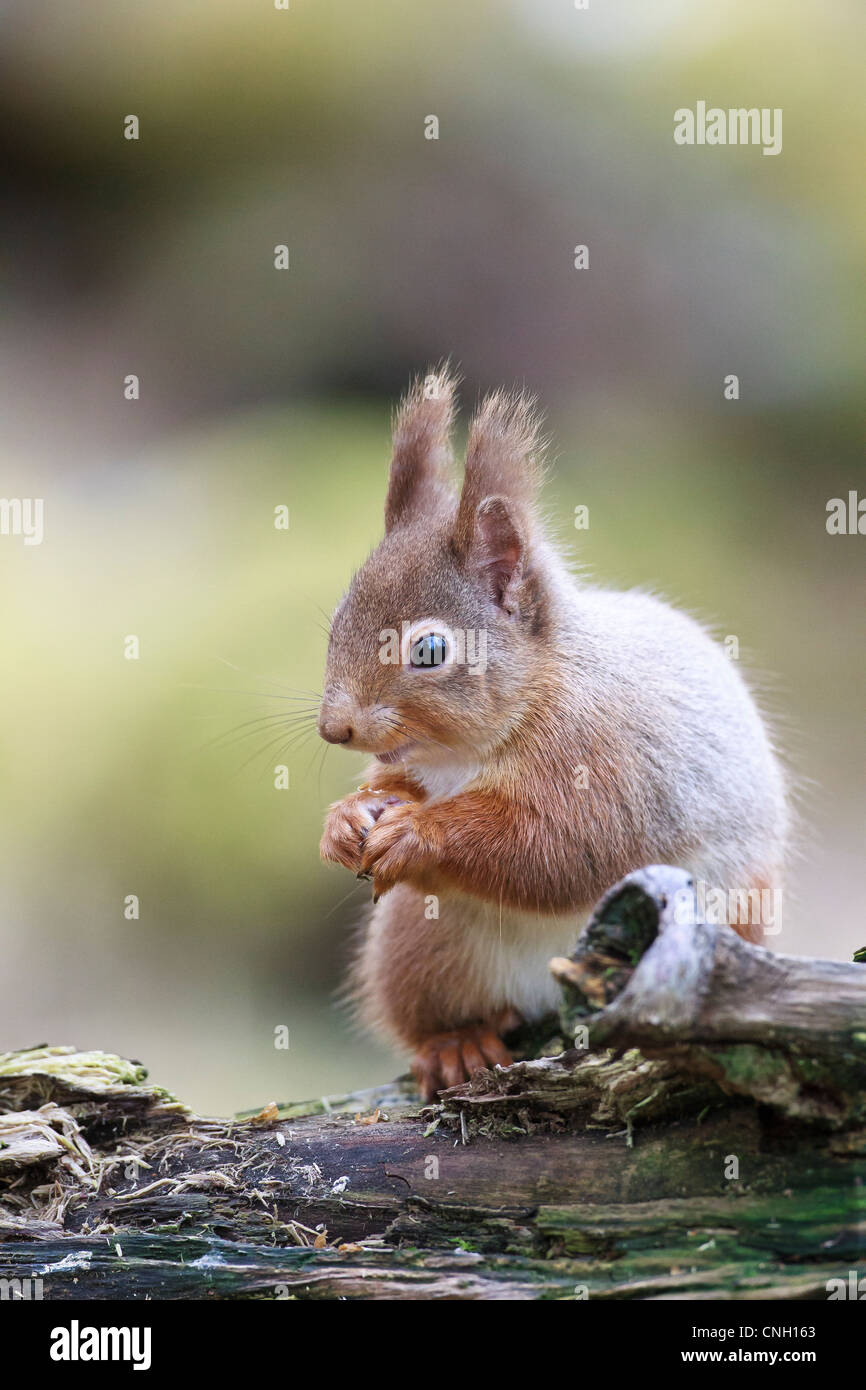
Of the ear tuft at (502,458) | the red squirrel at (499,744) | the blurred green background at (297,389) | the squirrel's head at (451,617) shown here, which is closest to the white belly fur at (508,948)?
the red squirrel at (499,744)

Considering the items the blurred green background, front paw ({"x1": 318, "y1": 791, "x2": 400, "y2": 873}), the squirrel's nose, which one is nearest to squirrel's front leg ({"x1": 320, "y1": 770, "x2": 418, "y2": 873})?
front paw ({"x1": 318, "y1": 791, "x2": 400, "y2": 873})

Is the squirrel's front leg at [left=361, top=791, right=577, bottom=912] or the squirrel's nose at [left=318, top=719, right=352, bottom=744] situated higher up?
the squirrel's nose at [left=318, top=719, right=352, bottom=744]

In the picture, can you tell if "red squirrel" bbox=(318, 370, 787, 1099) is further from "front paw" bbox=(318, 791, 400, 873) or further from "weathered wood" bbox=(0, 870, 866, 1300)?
"weathered wood" bbox=(0, 870, 866, 1300)

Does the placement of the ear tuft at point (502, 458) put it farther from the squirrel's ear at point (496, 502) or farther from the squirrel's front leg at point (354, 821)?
the squirrel's front leg at point (354, 821)

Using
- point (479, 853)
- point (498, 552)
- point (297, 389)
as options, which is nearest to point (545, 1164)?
point (479, 853)

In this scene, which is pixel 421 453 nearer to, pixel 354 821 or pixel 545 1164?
pixel 354 821

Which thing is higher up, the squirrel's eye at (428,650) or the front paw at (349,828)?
the squirrel's eye at (428,650)
